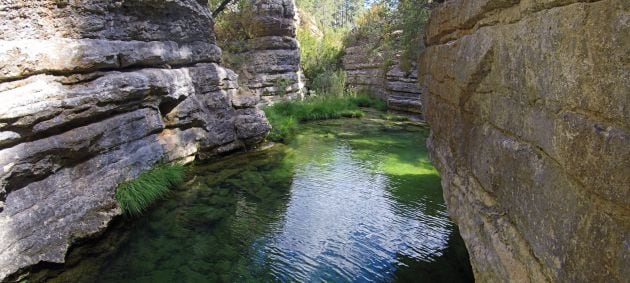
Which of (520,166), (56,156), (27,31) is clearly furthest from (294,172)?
(520,166)

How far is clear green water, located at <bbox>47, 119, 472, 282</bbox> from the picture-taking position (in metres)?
3.86

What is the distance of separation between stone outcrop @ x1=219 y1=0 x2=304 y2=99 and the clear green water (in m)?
7.11

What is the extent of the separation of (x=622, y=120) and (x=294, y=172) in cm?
613

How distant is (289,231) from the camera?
15.6 ft

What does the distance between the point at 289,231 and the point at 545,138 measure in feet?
11.5

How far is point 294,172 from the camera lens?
23.4 ft

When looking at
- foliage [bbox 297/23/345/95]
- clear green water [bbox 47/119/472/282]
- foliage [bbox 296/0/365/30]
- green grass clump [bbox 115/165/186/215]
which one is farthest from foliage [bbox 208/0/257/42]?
foliage [bbox 296/0/365/30]

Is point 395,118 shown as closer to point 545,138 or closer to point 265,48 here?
point 265,48

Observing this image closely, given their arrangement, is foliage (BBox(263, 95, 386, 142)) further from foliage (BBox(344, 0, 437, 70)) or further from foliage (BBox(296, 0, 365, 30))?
foliage (BBox(296, 0, 365, 30))

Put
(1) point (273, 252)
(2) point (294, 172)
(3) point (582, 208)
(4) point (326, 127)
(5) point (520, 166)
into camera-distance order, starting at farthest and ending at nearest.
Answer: (4) point (326, 127)
(2) point (294, 172)
(1) point (273, 252)
(5) point (520, 166)
(3) point (582, 208)

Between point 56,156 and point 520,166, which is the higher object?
point 520,166

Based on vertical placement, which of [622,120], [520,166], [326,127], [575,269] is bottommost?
[326,127]

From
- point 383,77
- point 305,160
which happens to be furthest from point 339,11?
point 305,160

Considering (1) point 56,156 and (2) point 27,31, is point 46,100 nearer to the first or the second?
(1) point 56,156
